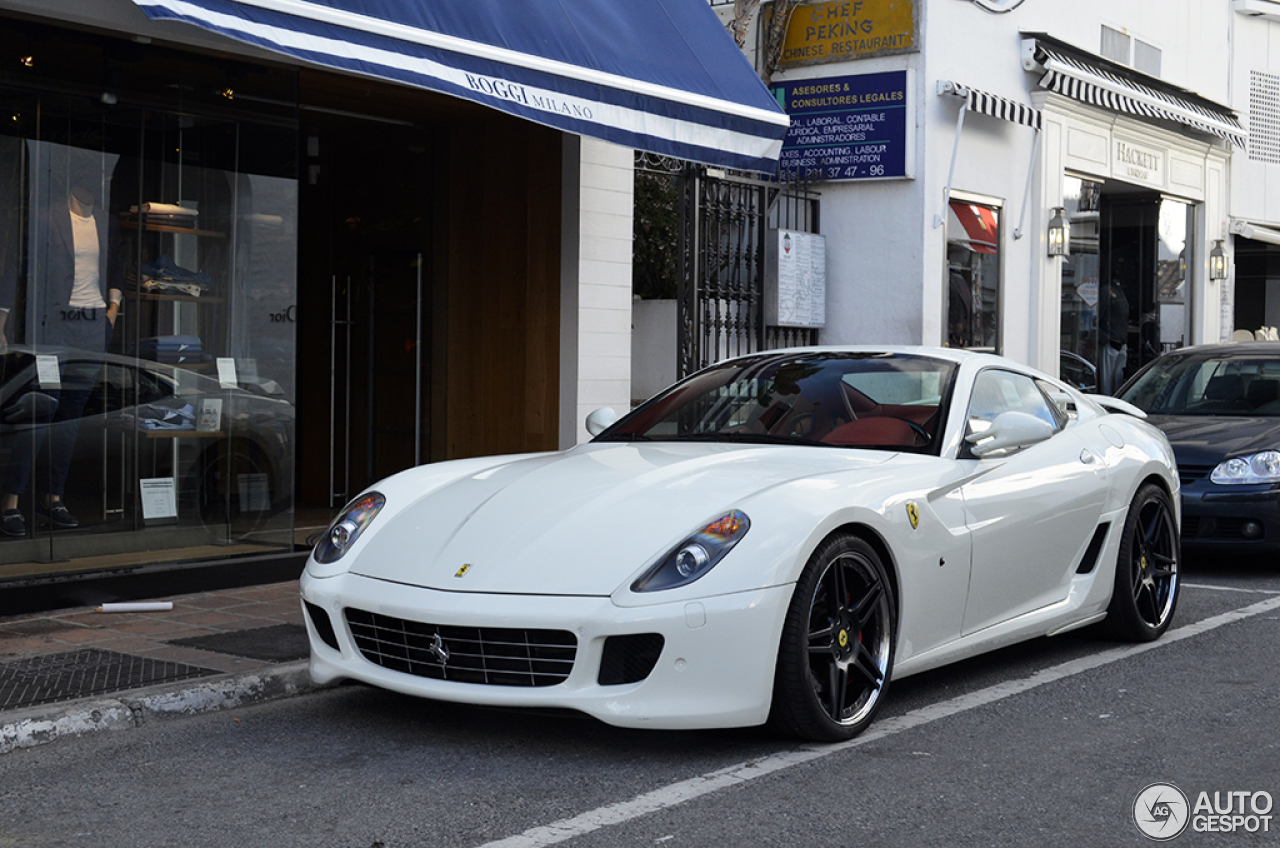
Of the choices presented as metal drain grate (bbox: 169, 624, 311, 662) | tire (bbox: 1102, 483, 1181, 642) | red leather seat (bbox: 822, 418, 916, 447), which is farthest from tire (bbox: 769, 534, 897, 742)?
metal drain grate (bbox: 169, 624, 311, 662)

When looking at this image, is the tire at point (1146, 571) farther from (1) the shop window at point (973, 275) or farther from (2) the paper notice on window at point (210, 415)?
(1) the shop window at point (973, 275)

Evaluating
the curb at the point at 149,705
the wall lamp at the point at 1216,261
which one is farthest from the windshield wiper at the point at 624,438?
the wall lamp at the point at 1216,261

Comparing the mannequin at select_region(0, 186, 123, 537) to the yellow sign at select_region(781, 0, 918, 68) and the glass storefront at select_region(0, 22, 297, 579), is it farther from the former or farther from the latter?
the yellow sign at select_region(781, 0, 918, 68)

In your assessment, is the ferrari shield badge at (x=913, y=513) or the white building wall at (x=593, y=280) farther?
the white building wall at (x=593, y=280)

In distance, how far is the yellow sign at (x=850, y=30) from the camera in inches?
567

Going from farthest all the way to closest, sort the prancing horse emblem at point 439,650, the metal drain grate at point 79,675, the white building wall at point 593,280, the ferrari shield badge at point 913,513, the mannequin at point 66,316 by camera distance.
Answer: the white building wall at point 593,280, the mannequin at point 66,316, the metal drain grate at point 79,675, the ferrari shield badge at point 913,513, the prancing horse emblem at point 439,650

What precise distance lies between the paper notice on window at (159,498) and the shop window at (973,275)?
356 inches

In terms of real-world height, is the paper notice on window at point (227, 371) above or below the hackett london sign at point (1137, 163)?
below

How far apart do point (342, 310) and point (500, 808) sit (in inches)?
337

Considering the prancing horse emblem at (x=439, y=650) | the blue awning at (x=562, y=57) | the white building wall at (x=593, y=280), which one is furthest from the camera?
the white building wall at (x=593, y=280)

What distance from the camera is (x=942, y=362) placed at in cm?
590

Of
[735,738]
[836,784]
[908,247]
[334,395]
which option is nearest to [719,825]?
[836,784]

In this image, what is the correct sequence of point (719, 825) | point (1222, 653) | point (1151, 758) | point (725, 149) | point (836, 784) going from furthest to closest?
point (725, 149) < point (1222, 653) < point (1151, 758) < point (836, 784) < point (719, 825)

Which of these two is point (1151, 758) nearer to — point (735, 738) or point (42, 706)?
point (735, 738)
